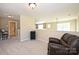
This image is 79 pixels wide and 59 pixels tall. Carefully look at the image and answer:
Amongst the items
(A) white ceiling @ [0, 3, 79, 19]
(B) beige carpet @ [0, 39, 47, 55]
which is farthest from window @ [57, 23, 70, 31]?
(B) beige carpet @ [0, 39, 47, 55]

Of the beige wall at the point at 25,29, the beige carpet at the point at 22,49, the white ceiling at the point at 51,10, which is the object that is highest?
the white ceiling at the point at 51,10

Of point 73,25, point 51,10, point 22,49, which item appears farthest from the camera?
point 22,49

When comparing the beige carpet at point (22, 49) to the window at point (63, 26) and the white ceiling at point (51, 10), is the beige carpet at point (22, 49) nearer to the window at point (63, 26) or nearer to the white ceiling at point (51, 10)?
the window at point (63, 26)

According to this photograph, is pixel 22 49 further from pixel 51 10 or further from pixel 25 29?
pixel 25 29

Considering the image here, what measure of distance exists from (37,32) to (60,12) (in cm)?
269

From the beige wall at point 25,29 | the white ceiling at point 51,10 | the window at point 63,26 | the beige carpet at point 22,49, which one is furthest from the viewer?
the beige wall at point 25,29

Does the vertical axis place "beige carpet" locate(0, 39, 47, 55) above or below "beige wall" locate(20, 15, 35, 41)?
below

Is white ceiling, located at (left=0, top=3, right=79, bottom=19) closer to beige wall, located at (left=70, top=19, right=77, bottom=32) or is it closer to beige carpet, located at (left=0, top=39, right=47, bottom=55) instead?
beige wall, located at (left=70, top=19, right=77, bottom=32)

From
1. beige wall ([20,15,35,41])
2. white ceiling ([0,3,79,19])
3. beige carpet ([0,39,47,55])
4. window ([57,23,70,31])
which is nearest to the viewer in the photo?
white ceiling ([0,3,79,19])

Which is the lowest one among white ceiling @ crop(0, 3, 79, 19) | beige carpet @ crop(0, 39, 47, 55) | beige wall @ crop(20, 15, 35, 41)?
beige carpet @ crop(0, 39, 47, 55)

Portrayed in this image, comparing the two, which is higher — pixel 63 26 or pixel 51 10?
pixel 51 10

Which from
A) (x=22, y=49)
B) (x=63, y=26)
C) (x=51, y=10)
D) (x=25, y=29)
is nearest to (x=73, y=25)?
(x=63, y=26)

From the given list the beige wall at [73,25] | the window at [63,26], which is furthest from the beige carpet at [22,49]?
the beige wall at [73,25]
